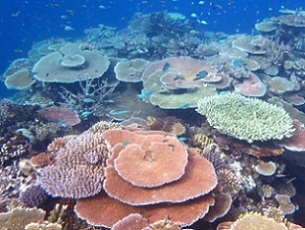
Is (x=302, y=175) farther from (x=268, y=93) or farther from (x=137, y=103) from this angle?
(x=137, y=103)

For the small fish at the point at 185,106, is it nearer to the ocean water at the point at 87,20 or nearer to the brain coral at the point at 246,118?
the brain coral at the point at 246,118

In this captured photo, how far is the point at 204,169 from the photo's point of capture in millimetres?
4188

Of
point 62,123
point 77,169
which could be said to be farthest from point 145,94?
point 77,169

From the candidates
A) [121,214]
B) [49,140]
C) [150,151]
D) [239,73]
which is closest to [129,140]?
[150,151]

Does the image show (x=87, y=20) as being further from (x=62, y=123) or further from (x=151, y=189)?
(x=151, y=189)

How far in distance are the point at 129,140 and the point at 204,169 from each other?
43.5 inches

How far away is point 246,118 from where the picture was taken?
6.11 m

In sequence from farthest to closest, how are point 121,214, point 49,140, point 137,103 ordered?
point 137,103 < point 49,140 < point 121,214

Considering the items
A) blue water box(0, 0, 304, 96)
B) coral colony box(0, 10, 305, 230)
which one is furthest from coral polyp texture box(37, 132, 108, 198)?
blue water box(0, 0, 304, 96)

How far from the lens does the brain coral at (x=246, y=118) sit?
18.6 ft

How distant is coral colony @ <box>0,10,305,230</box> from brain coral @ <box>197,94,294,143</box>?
2 centimetres

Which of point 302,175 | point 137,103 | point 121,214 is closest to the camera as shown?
point 121,214

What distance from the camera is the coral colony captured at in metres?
3.78

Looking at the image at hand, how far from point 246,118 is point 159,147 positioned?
8.50 ft
